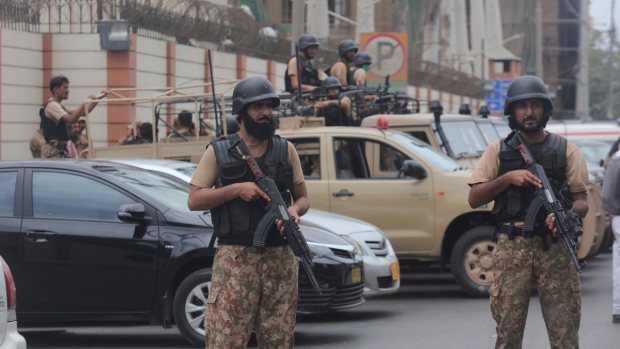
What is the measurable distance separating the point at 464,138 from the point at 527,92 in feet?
25.5

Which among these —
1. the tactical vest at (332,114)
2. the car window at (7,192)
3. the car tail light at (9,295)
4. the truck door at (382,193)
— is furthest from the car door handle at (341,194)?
the car tail light at (9,295)

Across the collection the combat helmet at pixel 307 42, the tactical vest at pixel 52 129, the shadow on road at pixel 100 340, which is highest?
the combat helmet at pixel 307 42

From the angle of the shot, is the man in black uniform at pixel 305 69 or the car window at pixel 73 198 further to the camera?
the man in black uniform at pixel 305 69

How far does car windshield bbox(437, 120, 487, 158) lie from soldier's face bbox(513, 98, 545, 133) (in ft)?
24.2

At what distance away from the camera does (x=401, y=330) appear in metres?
9.74

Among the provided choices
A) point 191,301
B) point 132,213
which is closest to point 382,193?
point 191,301

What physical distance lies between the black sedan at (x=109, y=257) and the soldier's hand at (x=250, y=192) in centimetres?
288

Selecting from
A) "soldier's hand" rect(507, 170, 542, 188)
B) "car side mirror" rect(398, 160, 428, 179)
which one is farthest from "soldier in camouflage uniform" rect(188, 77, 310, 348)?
"car side mirror" rect(398, 160, 428, 179)

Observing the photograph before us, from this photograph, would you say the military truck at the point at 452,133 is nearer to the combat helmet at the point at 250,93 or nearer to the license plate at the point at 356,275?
the license plate at the point at 356,275

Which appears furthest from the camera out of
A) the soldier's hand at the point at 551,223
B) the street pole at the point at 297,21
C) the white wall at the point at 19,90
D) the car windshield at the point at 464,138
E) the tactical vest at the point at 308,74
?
the white wall at the point at 19,90

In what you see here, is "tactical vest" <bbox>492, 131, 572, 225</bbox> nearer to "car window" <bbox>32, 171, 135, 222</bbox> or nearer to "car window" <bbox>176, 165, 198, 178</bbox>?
"car window" <bbox>32, 171, 135, 222</bbox>

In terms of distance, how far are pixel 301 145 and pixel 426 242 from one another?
1.64 m

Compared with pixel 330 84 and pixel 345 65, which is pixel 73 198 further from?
pixel 345 65

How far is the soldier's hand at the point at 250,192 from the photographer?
5598 mm
